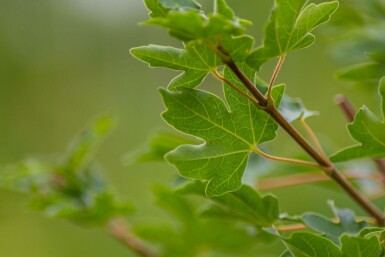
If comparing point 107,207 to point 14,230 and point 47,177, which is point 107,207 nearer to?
→ point 47,177

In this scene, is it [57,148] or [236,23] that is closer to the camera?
[236,23]

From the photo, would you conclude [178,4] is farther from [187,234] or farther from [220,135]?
[187,234]

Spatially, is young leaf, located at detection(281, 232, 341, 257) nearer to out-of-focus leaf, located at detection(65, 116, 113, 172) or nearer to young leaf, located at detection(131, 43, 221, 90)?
young leaf, located at detection(131, 43, 221, 90)

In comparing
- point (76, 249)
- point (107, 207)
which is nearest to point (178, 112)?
point (107, 207)

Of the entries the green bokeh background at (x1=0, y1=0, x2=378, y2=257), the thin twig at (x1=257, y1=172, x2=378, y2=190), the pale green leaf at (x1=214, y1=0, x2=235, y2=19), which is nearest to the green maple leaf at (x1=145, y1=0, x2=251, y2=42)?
the pale green leaf at (x1=214, y1=0, x2=235, y2=19)

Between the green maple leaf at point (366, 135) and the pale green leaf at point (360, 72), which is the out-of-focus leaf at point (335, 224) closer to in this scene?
the green maple leaf at point (366, 135)
